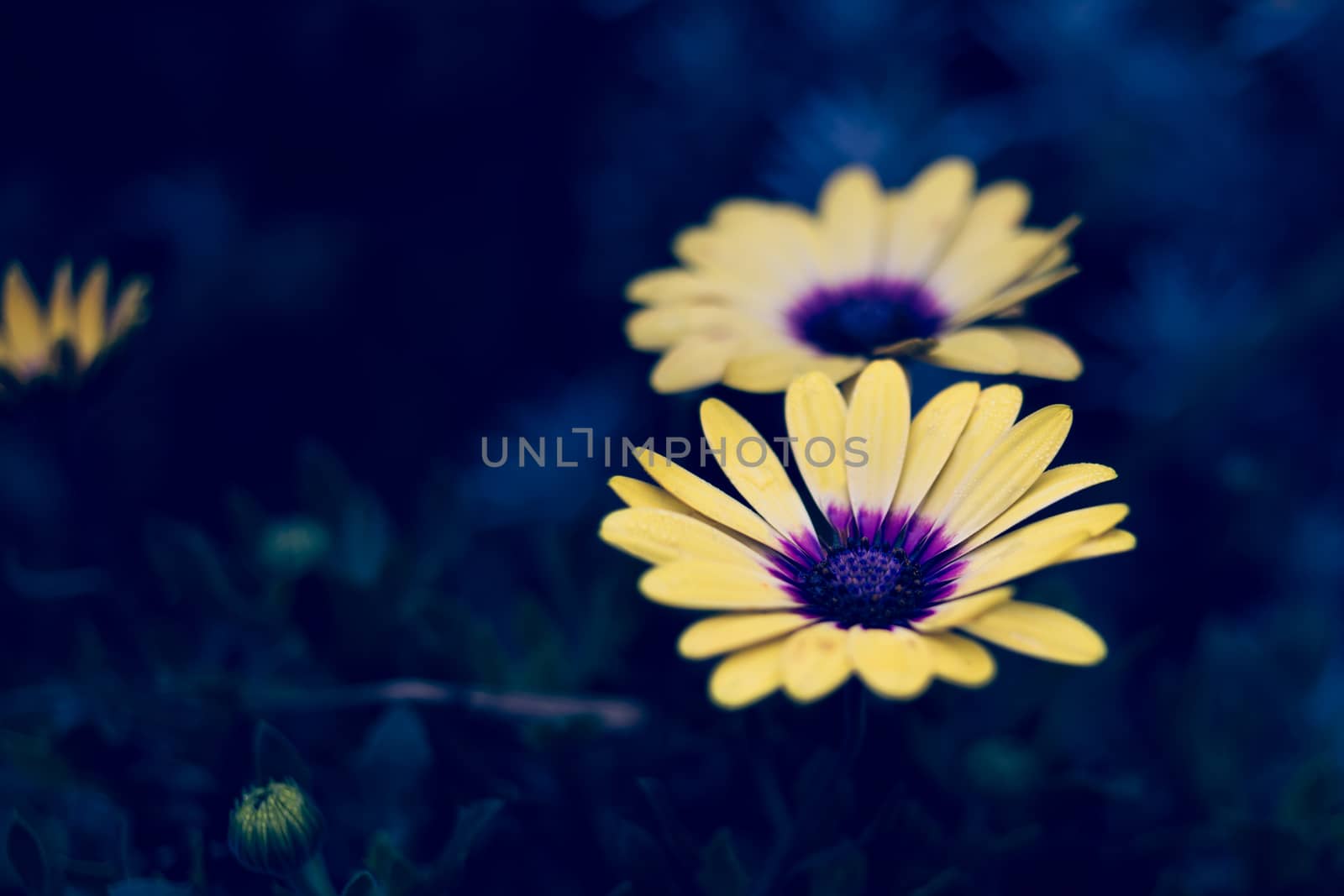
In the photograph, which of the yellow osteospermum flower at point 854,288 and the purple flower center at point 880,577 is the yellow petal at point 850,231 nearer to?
the yellow osteospermum flower at point 854,288

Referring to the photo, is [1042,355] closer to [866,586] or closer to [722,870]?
[866,586]

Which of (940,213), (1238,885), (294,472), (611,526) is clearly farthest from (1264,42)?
(294,472)

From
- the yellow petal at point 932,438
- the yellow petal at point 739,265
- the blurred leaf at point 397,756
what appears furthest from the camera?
the yellow petal at point 739,265

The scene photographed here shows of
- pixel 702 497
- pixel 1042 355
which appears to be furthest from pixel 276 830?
pixel 1042 355

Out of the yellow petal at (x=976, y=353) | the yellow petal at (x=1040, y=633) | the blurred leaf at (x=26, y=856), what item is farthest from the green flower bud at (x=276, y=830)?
the yellow petal at (x=976, y=353)

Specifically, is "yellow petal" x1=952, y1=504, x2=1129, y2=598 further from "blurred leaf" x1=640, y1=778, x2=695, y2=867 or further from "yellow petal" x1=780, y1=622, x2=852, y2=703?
"blurred leaf" x1=640, y1=778, x2=695, y2=867

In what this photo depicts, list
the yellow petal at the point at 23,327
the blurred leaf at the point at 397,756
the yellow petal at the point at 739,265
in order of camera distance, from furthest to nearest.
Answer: the yellow petal at the point at 23,327
the yellow petal at the point at 739,265
the blurred leaf at the point at 397,756

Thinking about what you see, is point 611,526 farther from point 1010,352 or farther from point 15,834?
point 15,834
